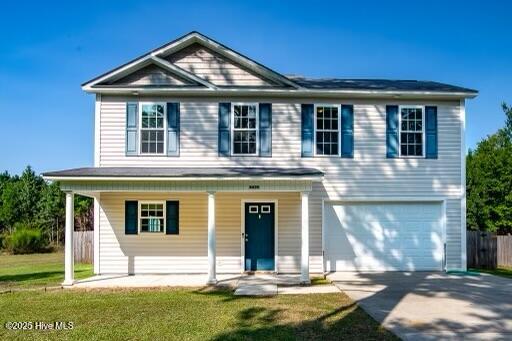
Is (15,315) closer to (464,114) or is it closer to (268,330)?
(268,330)

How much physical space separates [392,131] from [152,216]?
816 centimetres

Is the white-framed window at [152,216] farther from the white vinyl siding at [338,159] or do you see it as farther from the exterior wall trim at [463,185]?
the exterior wall trim at [463,185]

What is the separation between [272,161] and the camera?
13695 millimetres

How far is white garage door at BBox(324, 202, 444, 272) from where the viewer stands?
45.5 ft

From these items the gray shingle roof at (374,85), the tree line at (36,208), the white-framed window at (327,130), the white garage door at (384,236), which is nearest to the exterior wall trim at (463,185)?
the white garage door at (384,236)

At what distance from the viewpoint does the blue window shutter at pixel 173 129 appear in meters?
13.6

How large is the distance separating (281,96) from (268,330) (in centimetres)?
841

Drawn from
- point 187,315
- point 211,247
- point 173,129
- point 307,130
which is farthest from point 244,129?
point 187,315

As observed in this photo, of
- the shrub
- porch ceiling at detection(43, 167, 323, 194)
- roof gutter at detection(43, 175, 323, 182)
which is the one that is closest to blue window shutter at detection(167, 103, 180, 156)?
porch ceiling at detection(43, 167, 323, 194)

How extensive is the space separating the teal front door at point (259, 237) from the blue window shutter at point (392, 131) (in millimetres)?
4207

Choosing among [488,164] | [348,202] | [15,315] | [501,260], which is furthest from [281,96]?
[488,164]

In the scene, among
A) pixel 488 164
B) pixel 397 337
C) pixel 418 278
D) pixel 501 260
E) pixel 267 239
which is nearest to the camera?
pixel 397 337

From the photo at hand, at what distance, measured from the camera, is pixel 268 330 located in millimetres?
7031

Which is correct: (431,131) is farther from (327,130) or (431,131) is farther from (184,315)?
(184,315)
